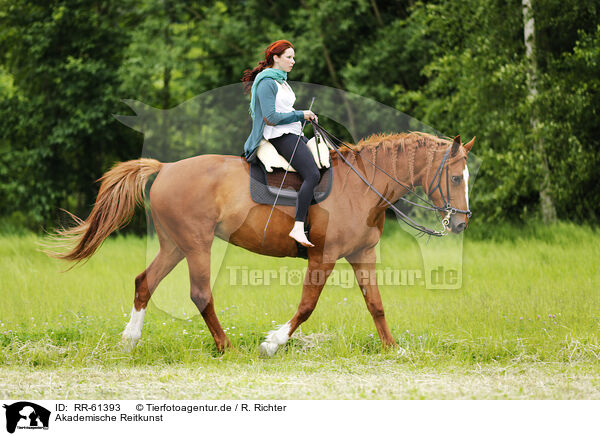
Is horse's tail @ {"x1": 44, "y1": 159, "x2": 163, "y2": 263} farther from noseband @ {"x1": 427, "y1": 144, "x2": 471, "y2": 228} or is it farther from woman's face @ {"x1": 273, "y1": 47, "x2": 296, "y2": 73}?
noseband @ {"x1": 427, "y1": 144, "x2": 471, "y2": 228}

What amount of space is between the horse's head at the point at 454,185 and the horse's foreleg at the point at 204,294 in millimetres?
2429

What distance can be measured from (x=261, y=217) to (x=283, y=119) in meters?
1.03

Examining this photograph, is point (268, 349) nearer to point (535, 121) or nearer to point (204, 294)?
point (204, 294)

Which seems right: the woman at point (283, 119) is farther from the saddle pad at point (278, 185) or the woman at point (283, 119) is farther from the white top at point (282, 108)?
the saddle pad at point (278, 185)

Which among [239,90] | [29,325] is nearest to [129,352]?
[29,325]

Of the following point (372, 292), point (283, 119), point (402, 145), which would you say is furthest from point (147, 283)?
point (402, 145)

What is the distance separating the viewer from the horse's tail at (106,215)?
21.2ft

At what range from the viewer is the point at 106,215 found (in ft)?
21.4

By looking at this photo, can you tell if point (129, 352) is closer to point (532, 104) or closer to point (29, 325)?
point (29, 325)

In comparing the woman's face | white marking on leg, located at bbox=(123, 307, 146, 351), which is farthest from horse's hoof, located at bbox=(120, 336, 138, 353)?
the woman's face

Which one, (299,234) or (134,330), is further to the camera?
(134,330)

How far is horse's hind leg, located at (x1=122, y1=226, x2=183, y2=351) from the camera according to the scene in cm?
619

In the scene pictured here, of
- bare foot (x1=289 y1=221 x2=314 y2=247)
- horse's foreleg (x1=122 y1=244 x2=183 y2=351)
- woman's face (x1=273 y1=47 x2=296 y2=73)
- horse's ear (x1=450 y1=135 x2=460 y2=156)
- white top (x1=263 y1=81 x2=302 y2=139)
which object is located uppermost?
woman's face (x1=273 y1=47 x2=296 y2=73)
